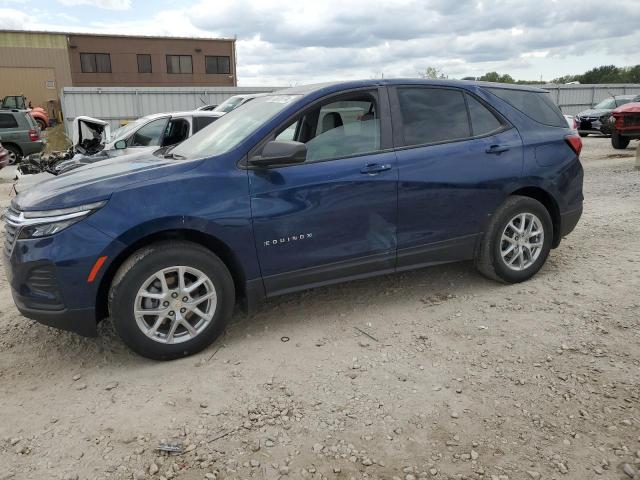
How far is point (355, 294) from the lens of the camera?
4.49 metres

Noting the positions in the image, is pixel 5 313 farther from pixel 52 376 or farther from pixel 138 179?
pixel 138 179

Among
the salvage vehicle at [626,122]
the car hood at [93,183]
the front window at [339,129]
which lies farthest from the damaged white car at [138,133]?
the salvage vehicle at [626,122]

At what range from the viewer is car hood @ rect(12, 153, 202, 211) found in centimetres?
319

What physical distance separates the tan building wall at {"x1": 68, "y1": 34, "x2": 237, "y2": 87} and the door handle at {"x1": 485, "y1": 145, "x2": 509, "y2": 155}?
1777 inches

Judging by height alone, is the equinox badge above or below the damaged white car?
below

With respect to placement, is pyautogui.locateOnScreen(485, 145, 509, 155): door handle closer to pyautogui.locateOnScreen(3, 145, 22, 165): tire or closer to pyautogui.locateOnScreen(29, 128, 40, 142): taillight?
pyautogui.locateOnScreen(29, 128, 40, 142): taillight

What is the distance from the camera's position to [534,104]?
15.5ft

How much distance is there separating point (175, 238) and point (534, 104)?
3375 mm

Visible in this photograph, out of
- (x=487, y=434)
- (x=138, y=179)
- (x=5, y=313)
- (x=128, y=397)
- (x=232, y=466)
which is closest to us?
(x=232, y=466)

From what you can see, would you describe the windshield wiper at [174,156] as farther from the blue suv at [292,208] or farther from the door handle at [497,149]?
the door handle at [497,149]

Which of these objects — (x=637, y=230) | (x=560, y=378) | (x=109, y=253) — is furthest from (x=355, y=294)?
(x=637, y=230)

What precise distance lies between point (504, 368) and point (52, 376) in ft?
9.37

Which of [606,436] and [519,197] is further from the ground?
[519,197]

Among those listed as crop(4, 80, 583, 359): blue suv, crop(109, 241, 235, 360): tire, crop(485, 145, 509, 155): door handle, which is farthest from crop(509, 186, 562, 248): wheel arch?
crop(109, 241, 235, 360): tire
